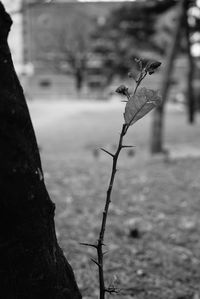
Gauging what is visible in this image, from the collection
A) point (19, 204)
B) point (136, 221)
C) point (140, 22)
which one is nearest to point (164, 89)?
point (136, 221)

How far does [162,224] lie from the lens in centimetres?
484

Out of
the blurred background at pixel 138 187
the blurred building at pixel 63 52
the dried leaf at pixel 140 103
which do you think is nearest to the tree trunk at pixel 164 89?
the blurred background at pixel 138 187

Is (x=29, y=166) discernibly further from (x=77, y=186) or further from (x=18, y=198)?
(x=77, y=186)

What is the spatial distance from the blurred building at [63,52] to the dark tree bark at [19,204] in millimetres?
17872

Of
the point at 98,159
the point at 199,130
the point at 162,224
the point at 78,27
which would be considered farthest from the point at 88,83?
the point at 162,224

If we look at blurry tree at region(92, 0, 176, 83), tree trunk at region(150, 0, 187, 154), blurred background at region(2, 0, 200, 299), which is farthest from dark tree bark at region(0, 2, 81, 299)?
blurry tree at region(92, 0, 176, 83)

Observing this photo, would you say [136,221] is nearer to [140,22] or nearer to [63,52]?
[140,22]

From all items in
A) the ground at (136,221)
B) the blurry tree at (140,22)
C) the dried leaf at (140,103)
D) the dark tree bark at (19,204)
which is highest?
the blurry tree at (140,22)

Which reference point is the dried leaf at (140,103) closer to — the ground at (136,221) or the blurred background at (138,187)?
the blurred background at (138,187)

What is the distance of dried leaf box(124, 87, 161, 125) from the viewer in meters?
1.36

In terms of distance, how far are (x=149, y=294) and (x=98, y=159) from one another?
767cm

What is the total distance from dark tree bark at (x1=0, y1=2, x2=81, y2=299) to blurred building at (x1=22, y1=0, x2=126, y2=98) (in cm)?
1787

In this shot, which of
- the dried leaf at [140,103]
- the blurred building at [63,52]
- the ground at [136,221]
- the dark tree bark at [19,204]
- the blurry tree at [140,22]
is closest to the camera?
the dark tree bark at [19,204]

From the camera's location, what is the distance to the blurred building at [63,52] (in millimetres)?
31242
